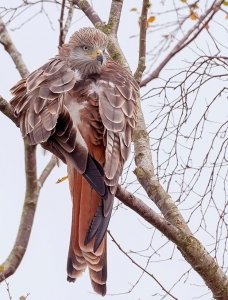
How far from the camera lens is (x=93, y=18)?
19.3 ft

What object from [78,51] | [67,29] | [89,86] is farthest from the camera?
[67,29]

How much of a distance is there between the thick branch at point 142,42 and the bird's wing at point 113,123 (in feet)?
0.64

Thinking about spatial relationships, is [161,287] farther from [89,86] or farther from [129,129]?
[89,86]

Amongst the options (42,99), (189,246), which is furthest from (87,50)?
(189,246)

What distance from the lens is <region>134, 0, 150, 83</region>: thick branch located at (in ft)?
16.8

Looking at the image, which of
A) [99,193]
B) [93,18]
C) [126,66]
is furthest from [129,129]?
[93,18]

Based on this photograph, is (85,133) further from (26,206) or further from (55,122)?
(26,206)

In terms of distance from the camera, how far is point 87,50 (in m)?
5.11

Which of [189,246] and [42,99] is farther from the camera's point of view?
[42,99]

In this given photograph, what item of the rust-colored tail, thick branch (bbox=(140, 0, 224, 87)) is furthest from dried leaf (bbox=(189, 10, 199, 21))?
the rust-colored tail

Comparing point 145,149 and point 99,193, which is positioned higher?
point 145,149

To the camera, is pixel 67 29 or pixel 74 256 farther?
pixel 67 29

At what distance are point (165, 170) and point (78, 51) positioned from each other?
2.91 feet

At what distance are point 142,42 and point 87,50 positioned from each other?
1.12 feet
